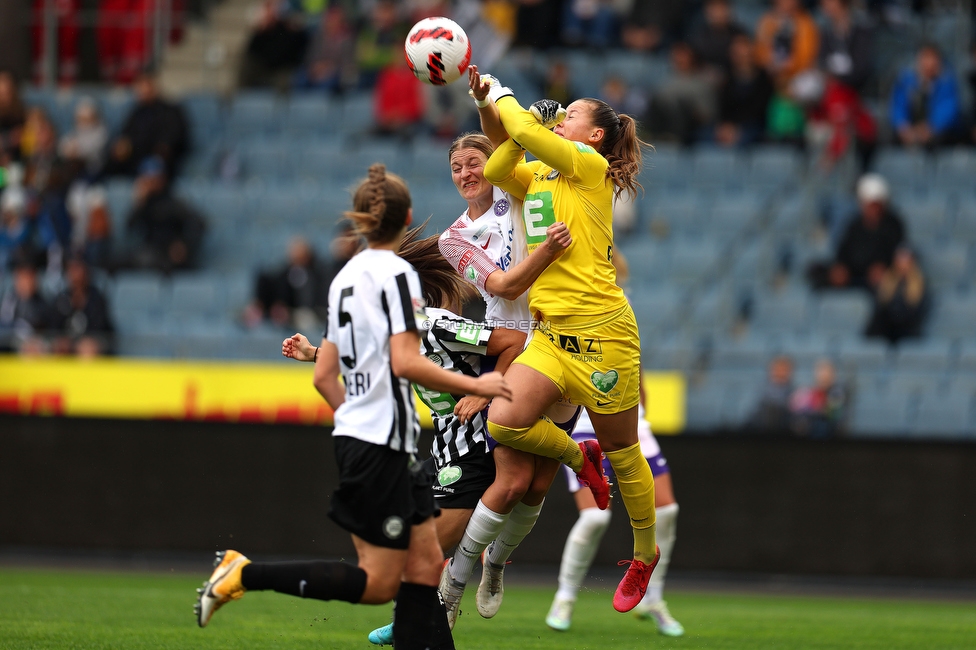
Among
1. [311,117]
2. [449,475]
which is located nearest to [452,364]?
[449,475]

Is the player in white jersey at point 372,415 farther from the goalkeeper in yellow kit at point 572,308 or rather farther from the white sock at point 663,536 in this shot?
the white sock at point 663,536

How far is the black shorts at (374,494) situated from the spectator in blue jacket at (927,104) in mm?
11584

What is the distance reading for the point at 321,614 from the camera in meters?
9.38

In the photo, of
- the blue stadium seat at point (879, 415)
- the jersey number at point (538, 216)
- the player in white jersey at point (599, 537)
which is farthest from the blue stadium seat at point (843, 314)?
the jersey number at point (538, 216)

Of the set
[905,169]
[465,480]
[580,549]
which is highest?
[905,169]

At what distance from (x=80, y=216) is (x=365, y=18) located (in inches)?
181

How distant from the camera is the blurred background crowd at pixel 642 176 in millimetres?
13234

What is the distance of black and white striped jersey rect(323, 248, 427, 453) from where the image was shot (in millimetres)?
5289

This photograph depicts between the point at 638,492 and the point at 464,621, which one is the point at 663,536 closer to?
the point at 464,621

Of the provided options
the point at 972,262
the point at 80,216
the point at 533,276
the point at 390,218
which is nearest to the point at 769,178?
the point at 972,262

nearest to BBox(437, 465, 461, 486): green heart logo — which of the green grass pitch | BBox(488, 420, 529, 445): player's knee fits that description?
BBox(488, 420, 529, 445): player's knee

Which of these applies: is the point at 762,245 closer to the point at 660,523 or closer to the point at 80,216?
the point at 660,523

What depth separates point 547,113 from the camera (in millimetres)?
6359

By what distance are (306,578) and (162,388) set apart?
7.85m
